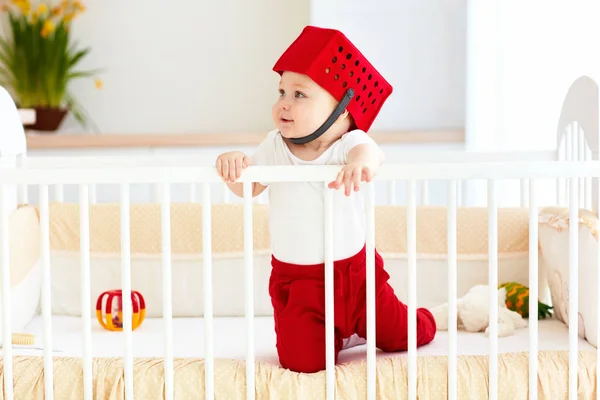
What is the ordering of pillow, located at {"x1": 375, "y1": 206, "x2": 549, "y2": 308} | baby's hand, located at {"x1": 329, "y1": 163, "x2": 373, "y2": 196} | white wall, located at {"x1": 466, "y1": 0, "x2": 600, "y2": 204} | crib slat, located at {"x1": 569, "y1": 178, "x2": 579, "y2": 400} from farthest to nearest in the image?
white wall, located at {"x1": 466, "y1": 0, "x2": 600, "y2": 204} → pillow, located at {"x1": 375, "y1": 206, "x2": 549, "y2": 308} → crib slat, located at {"x1": 569, "y1": 178, "x2": 579, "y2": 400} → baby's hand, located at {"x1": 329, "y1": 163, "x2": 373, "y2": 196}

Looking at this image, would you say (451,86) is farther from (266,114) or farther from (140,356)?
(140,356)

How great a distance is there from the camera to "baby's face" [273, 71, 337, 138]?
1.46 meters

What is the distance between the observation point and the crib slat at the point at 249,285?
53.5 inches

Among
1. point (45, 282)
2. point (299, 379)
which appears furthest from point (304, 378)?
point (45, 282)

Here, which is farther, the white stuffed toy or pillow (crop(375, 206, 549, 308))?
pillow (crop(375, 206, 549, 308))

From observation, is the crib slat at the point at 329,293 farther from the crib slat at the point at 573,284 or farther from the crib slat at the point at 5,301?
the crib slat at the point at 5,301

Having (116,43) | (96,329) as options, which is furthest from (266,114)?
(96,329)

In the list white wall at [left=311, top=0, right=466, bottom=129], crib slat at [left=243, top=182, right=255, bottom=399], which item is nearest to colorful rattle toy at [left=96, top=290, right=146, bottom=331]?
crib slat at [left=243, top=182, right=255, bottom=399]

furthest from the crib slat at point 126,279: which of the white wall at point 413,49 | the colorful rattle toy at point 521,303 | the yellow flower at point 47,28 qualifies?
the yellow flower at point 47,28

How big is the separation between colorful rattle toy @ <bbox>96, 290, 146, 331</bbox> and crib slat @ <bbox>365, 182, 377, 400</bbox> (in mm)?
626

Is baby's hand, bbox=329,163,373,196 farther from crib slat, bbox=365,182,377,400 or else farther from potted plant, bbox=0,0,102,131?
potted plant, bbox=0,0,102,131

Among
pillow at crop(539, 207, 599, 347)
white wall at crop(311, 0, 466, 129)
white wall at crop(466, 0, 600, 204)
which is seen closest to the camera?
pillow at crop(539, 207, 599, 347)

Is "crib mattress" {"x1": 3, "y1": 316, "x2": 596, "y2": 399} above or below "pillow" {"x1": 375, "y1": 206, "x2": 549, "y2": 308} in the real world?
below

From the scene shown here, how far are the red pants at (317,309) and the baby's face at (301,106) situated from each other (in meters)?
0.24
